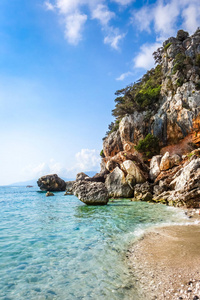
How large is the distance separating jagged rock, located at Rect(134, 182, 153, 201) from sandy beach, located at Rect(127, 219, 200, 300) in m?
14.8

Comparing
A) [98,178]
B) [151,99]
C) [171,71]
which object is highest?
[171,71]

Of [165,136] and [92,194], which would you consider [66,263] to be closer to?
[92,194]

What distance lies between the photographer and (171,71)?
142 feet

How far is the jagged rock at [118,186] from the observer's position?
30.3 meters

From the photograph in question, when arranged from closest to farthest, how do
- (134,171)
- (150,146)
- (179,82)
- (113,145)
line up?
(134,171) → (150,146) → (179,82) → (113,145)

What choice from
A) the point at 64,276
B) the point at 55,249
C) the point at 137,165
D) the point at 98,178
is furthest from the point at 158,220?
the point at 98,178

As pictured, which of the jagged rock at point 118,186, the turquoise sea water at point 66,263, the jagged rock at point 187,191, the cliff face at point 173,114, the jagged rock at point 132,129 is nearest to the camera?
the turquoise sea water at point 66,263

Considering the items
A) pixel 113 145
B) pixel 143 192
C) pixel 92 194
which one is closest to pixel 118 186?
pixel 143 192

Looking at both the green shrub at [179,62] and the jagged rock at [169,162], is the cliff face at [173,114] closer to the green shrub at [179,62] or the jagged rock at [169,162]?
the green shrub at [179,62]

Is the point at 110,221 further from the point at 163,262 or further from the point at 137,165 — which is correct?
the point at 137,165

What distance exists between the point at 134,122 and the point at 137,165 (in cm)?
1181

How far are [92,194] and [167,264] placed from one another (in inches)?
650

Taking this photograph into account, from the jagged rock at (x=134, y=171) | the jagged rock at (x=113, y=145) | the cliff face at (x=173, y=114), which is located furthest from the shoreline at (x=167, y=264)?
the jagged rock at (x=113, y=145)

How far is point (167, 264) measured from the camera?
6367 millimetres
